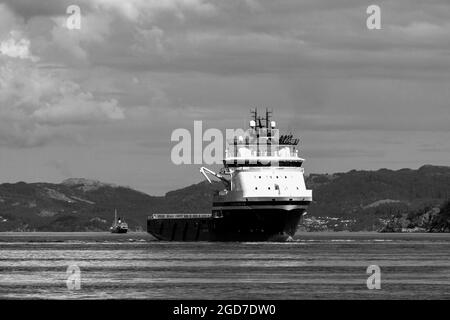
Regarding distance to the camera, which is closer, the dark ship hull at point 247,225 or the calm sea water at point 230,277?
the calm sea water at point 230,277

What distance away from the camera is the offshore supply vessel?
13725 centimetres

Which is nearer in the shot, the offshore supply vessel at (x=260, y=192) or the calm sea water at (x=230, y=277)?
the calm sea water at (x=230, y=277)

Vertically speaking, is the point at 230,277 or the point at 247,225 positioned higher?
the point at 247,225

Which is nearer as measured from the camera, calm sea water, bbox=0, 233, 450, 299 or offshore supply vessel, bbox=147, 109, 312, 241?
calm sea water, bbox=0, 233, 450, 299

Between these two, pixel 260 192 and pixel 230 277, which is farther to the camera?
pixel 260 192

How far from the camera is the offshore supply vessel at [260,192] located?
137 m

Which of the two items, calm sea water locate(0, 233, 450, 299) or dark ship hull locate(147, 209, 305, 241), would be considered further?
dark ship hull locate(147, 209, 305, 241)

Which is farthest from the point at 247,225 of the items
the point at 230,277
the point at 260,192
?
the point at 230,277

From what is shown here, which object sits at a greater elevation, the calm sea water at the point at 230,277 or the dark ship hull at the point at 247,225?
the dark ship hull at the point at 247,225

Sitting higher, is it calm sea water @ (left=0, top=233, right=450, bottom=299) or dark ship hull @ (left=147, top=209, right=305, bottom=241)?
dark ship hull @ (left=147, top=209, right=305, bottom=241)

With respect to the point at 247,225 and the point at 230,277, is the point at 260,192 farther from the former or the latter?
the point at 230,277

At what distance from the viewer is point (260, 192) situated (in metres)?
138
